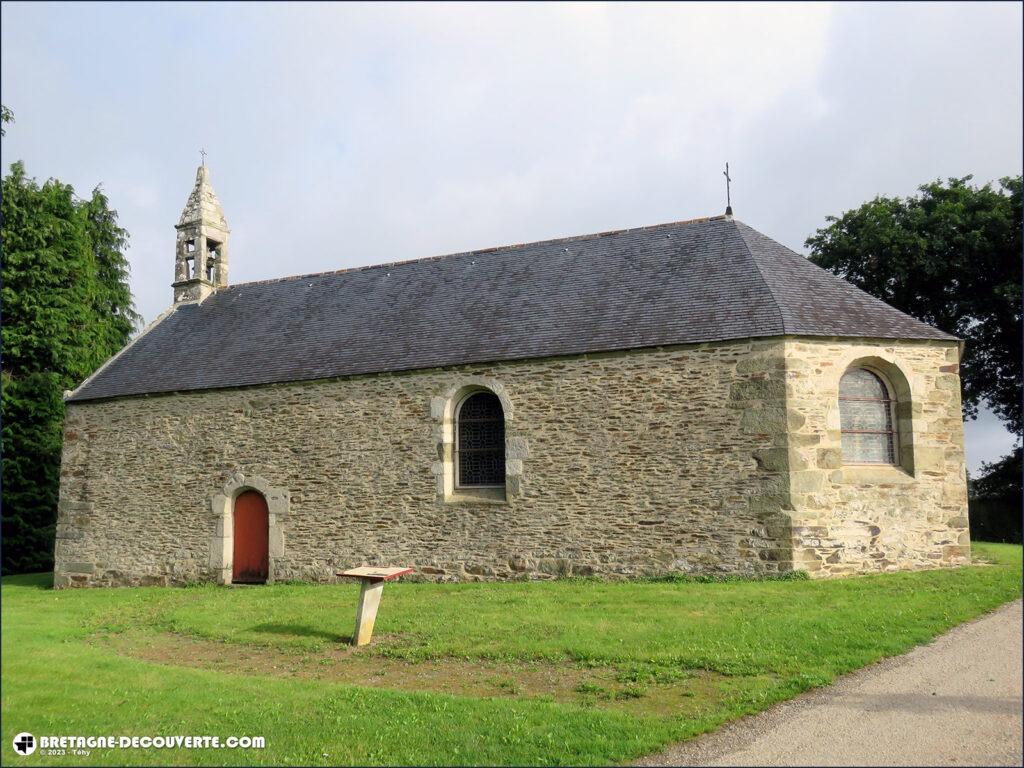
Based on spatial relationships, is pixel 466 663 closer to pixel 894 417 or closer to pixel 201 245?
pixel 894 417

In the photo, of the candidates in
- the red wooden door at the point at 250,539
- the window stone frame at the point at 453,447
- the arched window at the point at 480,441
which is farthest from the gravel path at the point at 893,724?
the red wooden door at the point at 250,539

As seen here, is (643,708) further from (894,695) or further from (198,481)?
(198,481)

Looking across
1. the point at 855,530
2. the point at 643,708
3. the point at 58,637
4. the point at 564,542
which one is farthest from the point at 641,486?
the point at 58,637

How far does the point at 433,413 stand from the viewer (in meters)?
15.8

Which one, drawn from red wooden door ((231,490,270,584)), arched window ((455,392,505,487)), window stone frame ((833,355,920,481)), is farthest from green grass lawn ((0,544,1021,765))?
red wooden door ((231,490,270,584))

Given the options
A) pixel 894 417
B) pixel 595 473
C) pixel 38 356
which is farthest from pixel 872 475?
pixel 38 356

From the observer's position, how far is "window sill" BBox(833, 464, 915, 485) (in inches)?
542

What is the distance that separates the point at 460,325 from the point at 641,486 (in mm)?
5127

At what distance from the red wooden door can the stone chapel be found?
0.05m

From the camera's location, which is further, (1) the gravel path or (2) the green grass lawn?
(2) the green grass lawn

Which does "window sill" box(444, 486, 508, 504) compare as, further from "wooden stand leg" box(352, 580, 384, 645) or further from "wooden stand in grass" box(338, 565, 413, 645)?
"wooden stand leg" box(352, 580, 384, 645)

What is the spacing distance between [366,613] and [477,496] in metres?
5.35

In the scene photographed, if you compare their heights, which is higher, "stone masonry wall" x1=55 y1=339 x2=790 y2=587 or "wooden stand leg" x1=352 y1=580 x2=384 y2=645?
"stone masonry wall" x1=55 y1=339 x2=790 y2=587

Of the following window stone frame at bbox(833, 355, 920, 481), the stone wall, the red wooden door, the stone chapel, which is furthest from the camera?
the red wooden door
